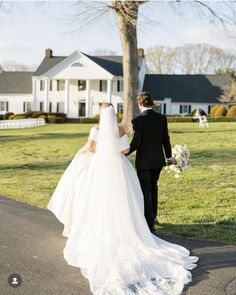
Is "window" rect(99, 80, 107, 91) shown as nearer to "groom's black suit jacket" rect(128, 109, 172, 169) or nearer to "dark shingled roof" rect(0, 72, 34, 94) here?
"dark shingled roof" rect(0, 72, 34, 94)

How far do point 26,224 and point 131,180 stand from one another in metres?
2.22

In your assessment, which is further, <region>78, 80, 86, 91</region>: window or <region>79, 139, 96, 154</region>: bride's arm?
<region>78, 80, 86, 91</region>: window

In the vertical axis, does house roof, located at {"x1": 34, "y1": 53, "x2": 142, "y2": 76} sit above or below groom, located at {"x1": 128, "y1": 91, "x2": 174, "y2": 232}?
above

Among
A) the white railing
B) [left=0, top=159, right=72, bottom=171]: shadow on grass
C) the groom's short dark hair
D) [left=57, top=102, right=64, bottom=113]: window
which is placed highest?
the groom's short dark hair

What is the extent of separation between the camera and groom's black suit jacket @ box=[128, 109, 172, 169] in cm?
726

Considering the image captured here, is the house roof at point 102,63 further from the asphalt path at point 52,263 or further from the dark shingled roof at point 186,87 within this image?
the asphalt path at point 52,263

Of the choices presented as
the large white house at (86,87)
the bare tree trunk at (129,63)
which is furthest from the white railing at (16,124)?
the bare tree trunk at (129,63)

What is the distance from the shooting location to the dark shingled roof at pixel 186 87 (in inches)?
2589

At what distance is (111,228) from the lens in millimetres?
5973

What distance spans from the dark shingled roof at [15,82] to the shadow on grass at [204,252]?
200ft

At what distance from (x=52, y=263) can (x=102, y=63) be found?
57916 mm

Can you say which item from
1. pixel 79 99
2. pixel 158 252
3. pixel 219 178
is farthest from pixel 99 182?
pixel 79 99

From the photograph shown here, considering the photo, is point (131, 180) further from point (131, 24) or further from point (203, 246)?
point (131, 24)

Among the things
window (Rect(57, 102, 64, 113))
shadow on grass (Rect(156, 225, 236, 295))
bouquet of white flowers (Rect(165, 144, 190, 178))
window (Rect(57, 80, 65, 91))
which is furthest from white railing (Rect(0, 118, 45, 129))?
shadow on grass (Rect(156, 225, 236, 295))
